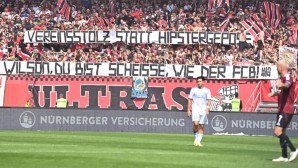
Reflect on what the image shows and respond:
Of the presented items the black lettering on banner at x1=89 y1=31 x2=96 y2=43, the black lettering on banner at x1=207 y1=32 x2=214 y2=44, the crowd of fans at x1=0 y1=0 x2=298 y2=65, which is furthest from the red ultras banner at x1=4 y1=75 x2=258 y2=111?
the black lettering on banner at x1=89 y1=31 x2=96 y2=43

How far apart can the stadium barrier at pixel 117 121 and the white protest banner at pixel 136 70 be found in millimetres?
6279

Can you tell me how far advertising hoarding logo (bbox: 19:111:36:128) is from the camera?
4028 cm

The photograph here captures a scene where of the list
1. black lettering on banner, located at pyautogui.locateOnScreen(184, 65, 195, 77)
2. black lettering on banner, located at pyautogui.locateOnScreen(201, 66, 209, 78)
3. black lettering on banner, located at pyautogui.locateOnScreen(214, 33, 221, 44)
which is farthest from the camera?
black lettering on banner, located at pyautogui.locateOnScreen(214, 33, 221, 44)

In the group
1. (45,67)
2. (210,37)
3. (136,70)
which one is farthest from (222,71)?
(45,67)

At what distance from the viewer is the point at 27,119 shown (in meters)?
40.4

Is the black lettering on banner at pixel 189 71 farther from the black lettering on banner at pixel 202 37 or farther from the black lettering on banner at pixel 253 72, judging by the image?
the black lettering on banner at pixel 253 72

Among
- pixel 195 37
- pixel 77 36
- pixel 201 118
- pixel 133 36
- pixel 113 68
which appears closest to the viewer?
pixel 201 118

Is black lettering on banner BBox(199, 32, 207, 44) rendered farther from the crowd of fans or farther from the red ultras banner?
Answer: the red ultras banner

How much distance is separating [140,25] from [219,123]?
12.2 meters

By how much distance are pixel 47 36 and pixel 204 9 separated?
1013cm

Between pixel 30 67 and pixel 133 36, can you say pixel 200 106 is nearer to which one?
pixel 30 67

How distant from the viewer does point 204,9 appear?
50.4 metres

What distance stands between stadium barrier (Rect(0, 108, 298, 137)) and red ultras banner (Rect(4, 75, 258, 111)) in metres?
4.78

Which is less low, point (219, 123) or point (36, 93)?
point (36, 93)
